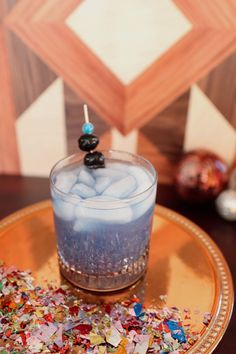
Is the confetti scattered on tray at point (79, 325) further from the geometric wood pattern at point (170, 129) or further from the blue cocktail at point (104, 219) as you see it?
the geometric wood pattern at point (170, 129)

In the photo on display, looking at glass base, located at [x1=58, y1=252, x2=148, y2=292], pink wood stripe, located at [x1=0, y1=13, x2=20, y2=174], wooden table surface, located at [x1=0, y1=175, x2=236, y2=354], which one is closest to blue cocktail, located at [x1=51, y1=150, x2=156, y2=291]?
glass base, located at [x1=58, y1=252, x2=148, y2=292]

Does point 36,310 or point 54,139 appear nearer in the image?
point 36,310

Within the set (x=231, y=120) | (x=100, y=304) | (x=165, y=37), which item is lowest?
(x=100, y=304)

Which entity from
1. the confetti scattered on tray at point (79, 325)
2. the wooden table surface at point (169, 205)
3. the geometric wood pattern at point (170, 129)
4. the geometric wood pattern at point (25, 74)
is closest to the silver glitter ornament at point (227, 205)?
the wooden table surface at point (169, 205)

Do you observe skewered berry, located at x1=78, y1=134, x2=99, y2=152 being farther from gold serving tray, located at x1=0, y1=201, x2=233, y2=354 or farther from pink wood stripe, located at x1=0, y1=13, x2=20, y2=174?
pink wood stripe, located at x1=0, y1=13, x2=20, y2=174

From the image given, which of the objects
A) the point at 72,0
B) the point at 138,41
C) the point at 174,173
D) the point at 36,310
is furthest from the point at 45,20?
the point at 36,310

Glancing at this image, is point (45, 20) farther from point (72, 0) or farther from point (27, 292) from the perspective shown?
point (27, 292)

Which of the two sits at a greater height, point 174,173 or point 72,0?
point 72,0
